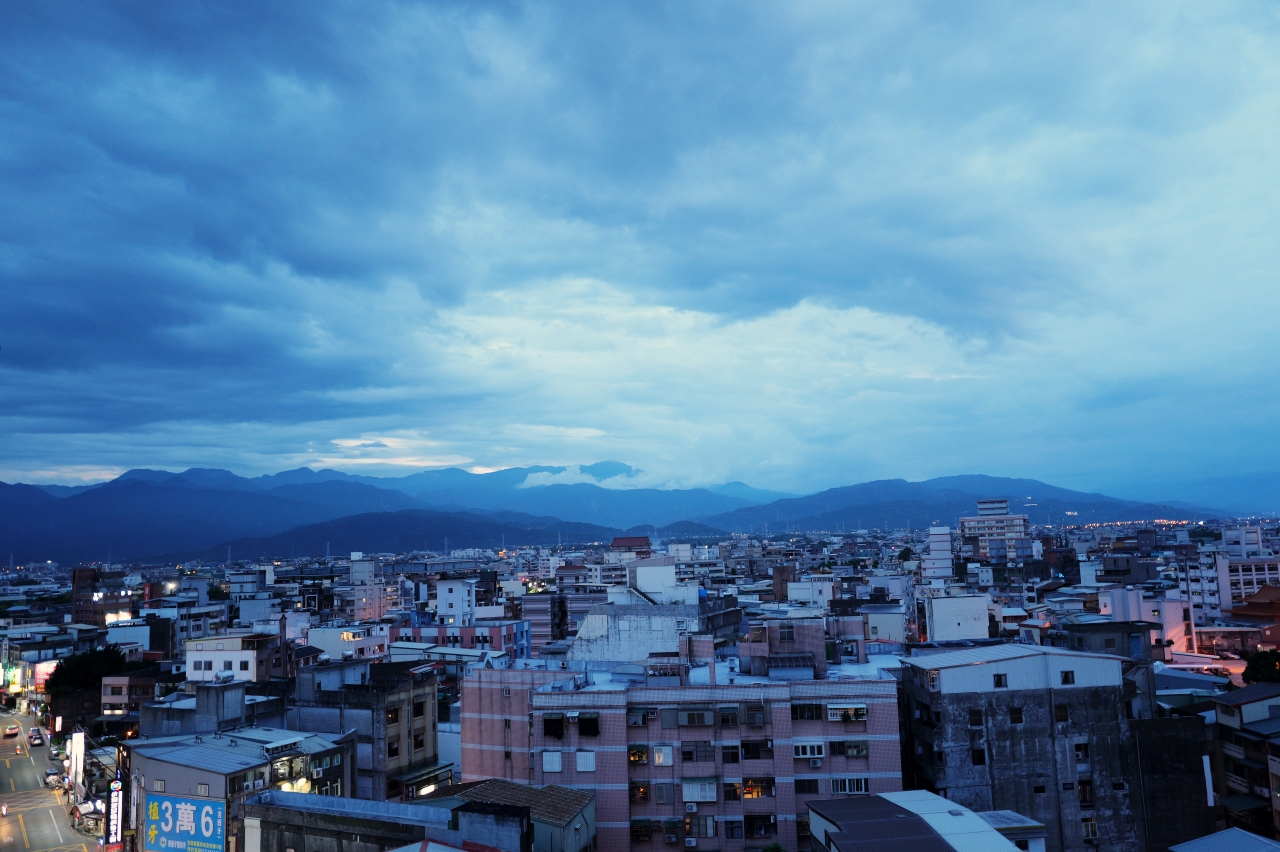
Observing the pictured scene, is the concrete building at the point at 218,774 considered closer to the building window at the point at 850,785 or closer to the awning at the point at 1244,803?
the building window at the point at 850,785

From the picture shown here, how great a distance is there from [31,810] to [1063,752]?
146 feet

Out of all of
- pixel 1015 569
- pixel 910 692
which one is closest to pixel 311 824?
pixel 910 692

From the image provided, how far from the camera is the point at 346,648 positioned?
60.6 metres

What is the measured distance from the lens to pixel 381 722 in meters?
33.5

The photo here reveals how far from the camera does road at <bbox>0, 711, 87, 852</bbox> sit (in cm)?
3434

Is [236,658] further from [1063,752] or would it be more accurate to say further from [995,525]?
[995,525]

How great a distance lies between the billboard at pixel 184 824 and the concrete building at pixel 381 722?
6.88 metres

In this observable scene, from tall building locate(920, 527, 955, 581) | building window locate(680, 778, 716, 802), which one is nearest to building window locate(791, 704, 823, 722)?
building window locate(680, 778, 716, 802)

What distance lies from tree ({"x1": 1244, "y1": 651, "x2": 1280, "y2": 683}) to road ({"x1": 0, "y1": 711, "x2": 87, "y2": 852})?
182 feet

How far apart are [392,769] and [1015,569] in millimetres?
81748

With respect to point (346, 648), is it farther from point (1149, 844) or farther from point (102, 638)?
point (1149, 844)

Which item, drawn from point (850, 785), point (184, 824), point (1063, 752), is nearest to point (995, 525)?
point (1063, 752)

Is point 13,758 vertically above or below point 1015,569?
below

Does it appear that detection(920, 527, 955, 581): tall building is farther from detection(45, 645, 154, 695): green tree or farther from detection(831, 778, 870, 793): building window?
detection(45, 645, 154, 695): green tree
